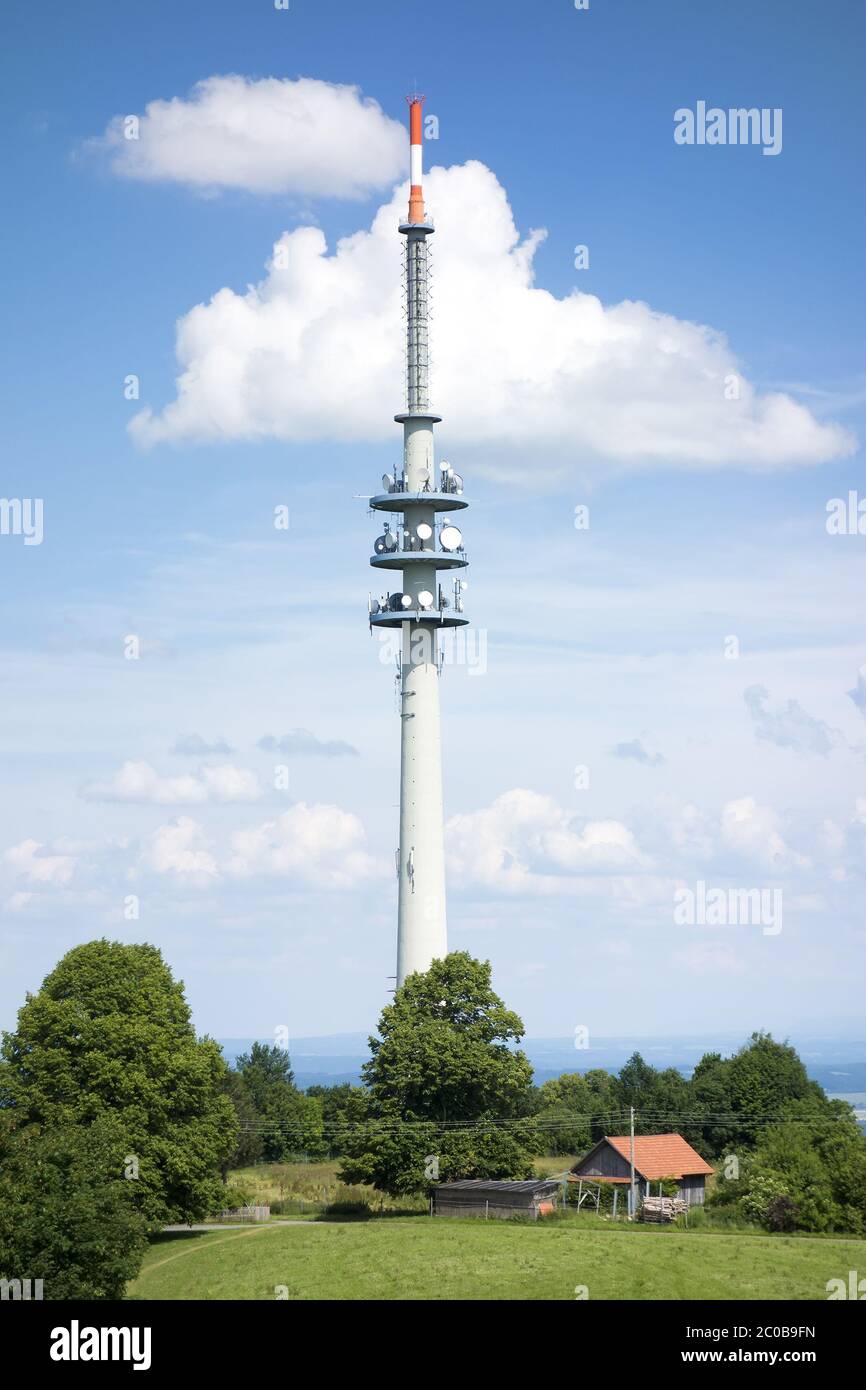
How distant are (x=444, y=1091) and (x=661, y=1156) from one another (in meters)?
12.0

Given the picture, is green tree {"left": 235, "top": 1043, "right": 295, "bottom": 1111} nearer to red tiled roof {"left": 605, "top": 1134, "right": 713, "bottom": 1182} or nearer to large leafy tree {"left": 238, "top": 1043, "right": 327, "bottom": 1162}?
large leafy tree {"left": 238, "top": 1043, "right": 327, "bottom": 1162}

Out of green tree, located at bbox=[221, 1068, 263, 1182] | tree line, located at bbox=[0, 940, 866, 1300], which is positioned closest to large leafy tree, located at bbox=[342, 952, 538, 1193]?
tree line, located at bbox=[0, 940, 866, 1300]

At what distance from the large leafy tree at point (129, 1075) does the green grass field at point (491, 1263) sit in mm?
3158

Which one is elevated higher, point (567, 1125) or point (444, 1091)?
point (444, 1091)

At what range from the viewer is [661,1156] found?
78938mm

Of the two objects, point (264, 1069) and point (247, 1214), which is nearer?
point (247, 1214)

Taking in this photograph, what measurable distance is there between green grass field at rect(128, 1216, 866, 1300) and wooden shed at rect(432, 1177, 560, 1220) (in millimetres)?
1615

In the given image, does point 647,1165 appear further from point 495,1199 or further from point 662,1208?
point 495,1199

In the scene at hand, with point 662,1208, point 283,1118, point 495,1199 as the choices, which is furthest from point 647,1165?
point 283,1118

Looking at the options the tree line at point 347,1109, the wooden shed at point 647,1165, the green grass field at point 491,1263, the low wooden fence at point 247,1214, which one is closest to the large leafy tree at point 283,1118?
the low wooden fence at point 247,1214

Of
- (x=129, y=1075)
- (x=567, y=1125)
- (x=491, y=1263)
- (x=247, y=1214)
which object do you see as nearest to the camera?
(x=491, y=1263)

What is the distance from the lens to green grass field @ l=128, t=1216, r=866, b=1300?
50625 millimetres
